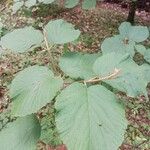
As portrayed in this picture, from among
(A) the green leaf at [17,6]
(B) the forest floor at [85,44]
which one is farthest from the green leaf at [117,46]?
(B) the forest floor at [85,44]

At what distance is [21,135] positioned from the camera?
0.89 m

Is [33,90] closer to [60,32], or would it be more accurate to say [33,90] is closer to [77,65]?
[77,65]

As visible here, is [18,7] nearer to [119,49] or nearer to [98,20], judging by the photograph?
[119,49]

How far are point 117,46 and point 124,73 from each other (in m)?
0.36

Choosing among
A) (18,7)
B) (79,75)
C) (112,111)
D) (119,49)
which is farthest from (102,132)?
(18,7)

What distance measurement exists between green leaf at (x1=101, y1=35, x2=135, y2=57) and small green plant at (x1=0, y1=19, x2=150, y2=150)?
155mm

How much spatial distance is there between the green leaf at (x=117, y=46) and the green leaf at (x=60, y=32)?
0.17m

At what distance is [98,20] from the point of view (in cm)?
906

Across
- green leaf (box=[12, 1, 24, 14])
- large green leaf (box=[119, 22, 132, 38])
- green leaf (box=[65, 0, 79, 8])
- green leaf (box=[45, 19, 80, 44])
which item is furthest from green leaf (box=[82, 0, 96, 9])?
green leaf (box=[45, 19, 80, 44])

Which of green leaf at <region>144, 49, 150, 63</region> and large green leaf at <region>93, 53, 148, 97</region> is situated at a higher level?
large green leaf at <region>93, 53, 148, 97</region>

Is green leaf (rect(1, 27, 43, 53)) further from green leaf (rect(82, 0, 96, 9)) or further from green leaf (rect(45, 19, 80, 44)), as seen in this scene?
green leaf (rect(82, 0, 96, 9))

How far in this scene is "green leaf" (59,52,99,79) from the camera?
91 cm

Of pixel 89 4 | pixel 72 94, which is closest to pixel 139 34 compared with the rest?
pixel 72 94

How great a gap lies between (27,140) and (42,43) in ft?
1.10
